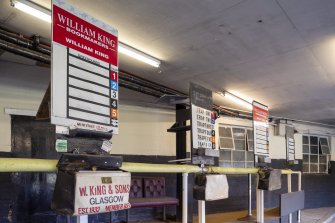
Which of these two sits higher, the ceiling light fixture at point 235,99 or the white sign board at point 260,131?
the ceiling light fixture at point 235,99

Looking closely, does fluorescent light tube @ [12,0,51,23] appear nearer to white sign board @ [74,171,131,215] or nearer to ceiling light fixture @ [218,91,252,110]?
white sign board @ [74,171,131,215]

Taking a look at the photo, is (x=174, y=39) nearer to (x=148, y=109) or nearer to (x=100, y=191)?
(x=100, y=191)

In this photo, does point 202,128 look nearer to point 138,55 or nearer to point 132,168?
point 132,168

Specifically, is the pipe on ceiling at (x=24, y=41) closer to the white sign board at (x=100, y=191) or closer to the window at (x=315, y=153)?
the white sign board at (x=100, y=191)

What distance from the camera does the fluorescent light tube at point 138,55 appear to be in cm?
440

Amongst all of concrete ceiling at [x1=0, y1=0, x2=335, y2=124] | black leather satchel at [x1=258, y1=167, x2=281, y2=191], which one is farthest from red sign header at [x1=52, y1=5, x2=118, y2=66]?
black leather satchel at [x1=258, y1=167, x2=281, y2=191]

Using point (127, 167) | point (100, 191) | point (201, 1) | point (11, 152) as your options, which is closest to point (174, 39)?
point (201, 1)

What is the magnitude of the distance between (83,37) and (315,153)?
11.8 metres

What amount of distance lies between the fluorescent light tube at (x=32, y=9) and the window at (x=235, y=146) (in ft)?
21.0

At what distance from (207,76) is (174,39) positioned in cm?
184

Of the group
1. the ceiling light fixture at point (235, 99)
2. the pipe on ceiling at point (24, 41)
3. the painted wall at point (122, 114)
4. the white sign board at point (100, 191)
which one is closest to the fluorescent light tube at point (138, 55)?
the pipe on ceiling at point (24, 41)

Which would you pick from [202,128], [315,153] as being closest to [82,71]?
[202,128]

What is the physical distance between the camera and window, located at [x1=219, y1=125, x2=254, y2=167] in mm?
8992

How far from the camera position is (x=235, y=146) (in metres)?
9.33
